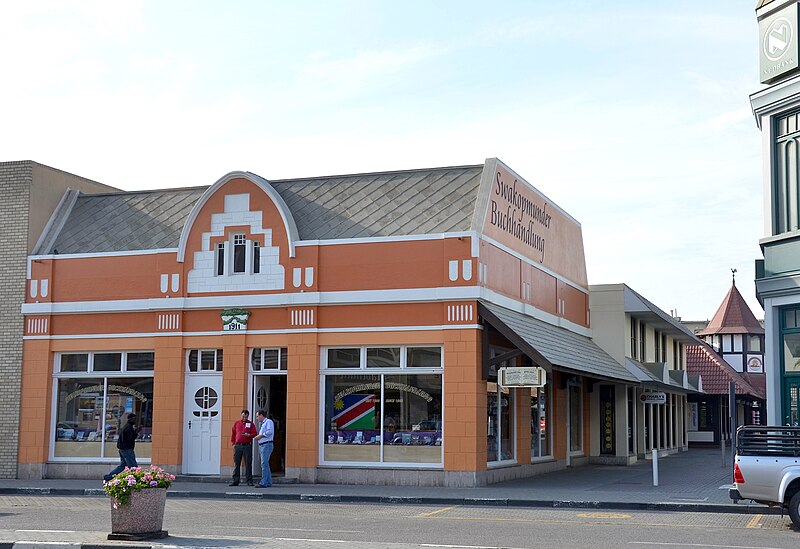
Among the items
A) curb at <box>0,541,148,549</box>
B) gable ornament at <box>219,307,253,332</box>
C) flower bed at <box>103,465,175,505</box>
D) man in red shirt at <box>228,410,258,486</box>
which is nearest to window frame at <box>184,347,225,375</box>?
gable ornament at <box>219,307,253,332</box>

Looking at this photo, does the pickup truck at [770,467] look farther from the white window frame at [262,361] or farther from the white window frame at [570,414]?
the white window frame at [570,414]

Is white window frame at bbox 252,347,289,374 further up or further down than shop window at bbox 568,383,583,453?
further up

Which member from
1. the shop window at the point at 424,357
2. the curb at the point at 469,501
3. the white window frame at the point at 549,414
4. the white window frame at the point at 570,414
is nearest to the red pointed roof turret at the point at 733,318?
the white window frame at the point at 570,414

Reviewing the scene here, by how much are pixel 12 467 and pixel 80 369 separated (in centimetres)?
287

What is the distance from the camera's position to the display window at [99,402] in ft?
81.0

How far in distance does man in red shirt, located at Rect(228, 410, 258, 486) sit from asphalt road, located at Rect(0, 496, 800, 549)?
267cm

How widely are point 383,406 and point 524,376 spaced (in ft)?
10.8

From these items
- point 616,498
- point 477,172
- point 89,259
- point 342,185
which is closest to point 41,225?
point 89,259

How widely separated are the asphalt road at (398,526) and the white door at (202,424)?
416 centimetres

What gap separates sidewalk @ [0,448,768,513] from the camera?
18859mm

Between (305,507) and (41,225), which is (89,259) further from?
(305,507)

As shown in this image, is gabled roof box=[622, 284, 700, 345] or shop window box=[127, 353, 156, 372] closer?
shop window box=[127, 353, 156, 372]

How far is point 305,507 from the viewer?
1864 cm

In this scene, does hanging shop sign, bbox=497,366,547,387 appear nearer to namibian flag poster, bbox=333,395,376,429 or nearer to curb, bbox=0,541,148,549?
namibian flag poster, bbox=333,395,376,429
